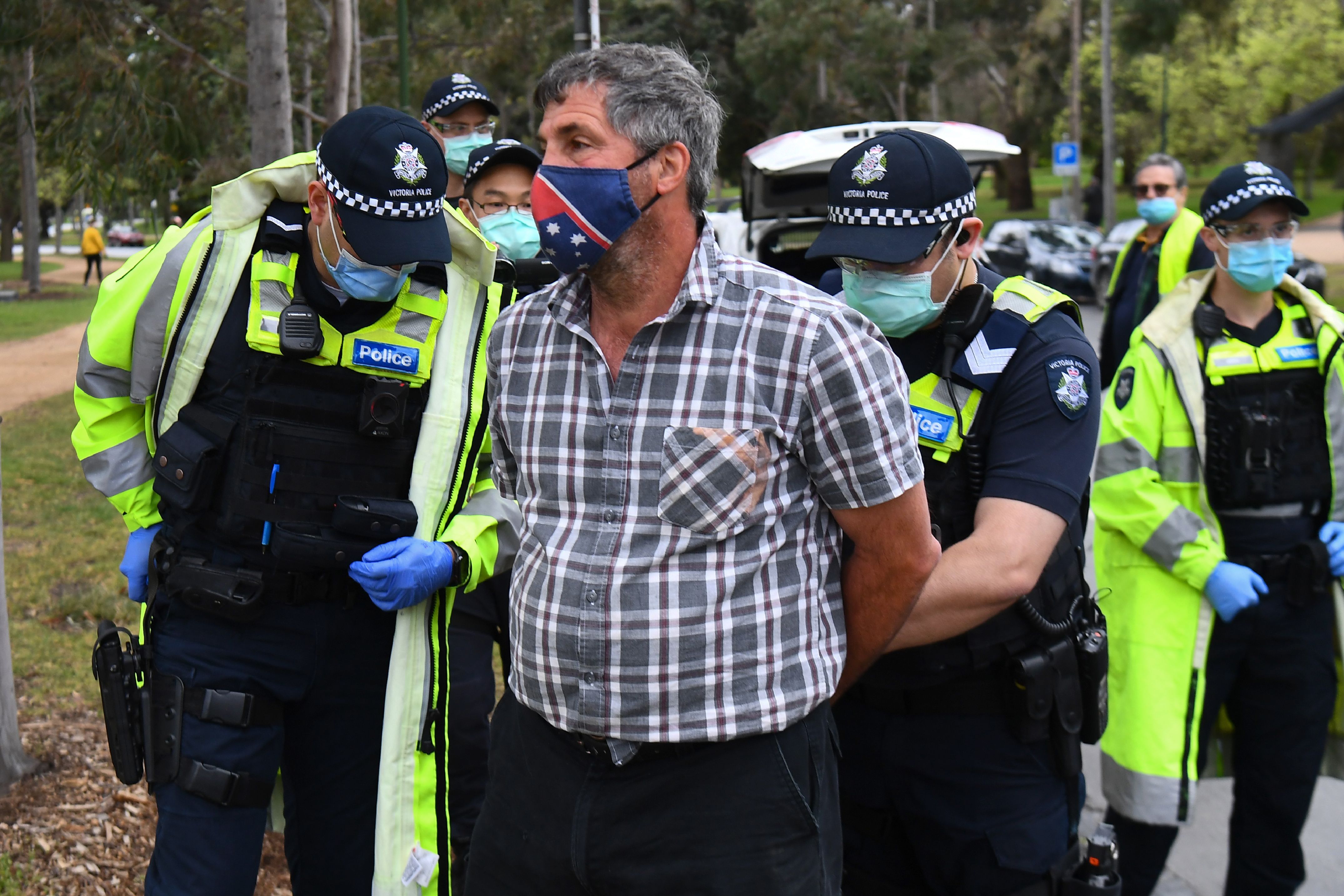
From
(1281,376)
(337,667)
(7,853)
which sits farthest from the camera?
(7,853)

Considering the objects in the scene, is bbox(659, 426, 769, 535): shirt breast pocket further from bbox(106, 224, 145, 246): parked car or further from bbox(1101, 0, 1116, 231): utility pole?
bbox(106, 224, 145, 246): parked car

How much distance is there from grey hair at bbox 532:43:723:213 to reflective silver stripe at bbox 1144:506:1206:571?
210 centimetres

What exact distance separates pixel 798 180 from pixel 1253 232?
11.2ft

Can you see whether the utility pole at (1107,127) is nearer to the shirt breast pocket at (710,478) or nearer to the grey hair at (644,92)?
the grey hair at (644,92)

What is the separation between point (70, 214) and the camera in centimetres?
8819

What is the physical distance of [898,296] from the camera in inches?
113

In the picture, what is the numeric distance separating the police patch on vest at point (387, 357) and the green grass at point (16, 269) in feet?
128

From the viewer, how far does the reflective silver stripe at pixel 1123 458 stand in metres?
3.78

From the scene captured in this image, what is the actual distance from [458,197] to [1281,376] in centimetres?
304

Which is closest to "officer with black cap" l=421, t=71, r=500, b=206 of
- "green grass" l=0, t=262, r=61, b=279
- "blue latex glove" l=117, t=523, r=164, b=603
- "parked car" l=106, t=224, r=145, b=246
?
"blue latex glove" l=117, t=523, r=164, b=603

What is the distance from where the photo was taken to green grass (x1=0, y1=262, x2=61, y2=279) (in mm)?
39675

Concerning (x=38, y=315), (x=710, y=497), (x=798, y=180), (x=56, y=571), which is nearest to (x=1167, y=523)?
(x=710, y=497)

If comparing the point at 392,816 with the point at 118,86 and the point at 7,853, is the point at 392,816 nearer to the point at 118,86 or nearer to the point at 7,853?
the point at 7,853

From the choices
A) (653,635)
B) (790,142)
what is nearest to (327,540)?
(653,635)
